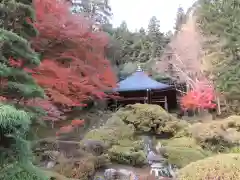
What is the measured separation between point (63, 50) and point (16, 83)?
302 inches

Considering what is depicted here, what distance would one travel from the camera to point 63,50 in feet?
39.9

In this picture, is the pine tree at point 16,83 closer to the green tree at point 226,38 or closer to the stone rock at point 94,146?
the stone rock at point 94,146

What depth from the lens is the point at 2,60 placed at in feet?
16.2

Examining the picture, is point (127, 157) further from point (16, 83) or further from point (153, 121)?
point (16, 83)

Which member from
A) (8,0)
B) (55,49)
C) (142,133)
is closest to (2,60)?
(8,0)

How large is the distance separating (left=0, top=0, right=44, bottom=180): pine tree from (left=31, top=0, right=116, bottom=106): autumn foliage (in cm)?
398

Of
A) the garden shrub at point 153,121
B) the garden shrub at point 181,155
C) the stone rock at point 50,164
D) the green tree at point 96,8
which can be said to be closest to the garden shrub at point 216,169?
the garden shrub at point 181,155

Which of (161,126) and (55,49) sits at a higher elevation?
(55,49)

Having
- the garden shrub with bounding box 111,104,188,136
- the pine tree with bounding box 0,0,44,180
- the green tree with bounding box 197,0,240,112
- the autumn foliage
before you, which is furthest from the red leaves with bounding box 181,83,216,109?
the pine tree with bounding box 0,0,44,180

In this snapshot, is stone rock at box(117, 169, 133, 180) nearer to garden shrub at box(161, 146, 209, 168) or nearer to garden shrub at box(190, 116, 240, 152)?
garden shrub at box(161, 146, 209, 168)

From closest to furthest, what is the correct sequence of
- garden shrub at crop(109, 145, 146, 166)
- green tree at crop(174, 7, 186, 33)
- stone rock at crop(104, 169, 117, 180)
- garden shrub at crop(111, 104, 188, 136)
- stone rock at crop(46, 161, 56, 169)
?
stone rock at crop(104, 169, 117, 180) < stone rock at crop(46, 161, 56, 169) < garden shrub at crop(109, 145, 146, 166) < garden shrub at crop(111, 104, 188, 136) < green tree at crop(174, 7, 186, 33)

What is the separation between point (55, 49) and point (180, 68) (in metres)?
14.5

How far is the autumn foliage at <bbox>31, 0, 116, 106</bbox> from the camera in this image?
34.1 feet

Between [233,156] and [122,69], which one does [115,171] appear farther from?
[122,69]
